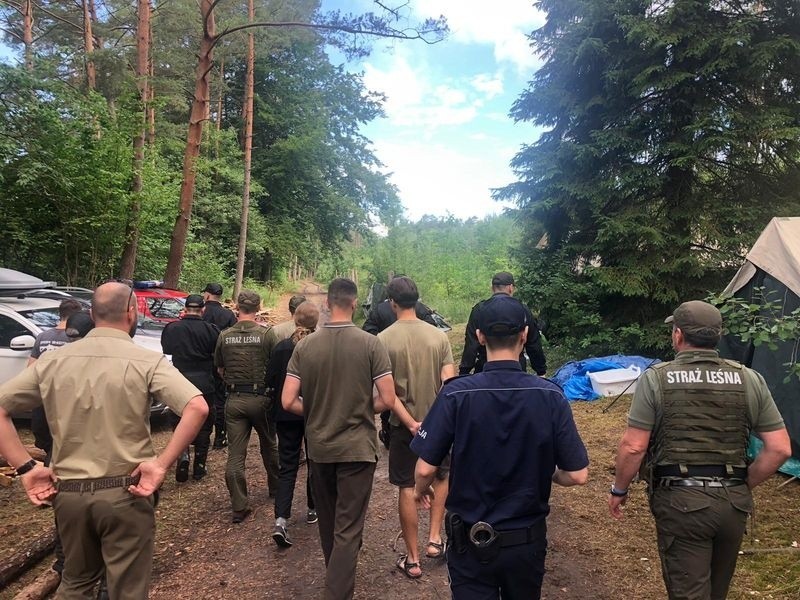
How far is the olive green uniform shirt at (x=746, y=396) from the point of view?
2713 millimetres

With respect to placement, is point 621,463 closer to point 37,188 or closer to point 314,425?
point 314,425

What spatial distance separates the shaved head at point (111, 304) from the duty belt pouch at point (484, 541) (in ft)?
6.48

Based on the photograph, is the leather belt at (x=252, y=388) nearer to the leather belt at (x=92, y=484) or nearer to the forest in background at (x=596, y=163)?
the leather belt at (x=92, y=484)

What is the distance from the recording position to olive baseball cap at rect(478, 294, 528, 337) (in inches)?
92.9

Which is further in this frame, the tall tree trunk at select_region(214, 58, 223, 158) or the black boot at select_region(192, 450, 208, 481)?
the tall tree trunk at select_region(214, 58, 223, 158)

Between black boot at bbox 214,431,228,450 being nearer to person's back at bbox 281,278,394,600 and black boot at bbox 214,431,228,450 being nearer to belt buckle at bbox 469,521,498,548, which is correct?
person's back at bbox 281,278,394,600

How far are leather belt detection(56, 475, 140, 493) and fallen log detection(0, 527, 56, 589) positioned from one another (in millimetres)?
2005

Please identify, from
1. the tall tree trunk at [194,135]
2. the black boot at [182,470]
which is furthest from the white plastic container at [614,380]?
the tall tree trunk at [194,135]

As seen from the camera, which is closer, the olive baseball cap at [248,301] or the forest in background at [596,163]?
the olive baseball cap at [248,301]

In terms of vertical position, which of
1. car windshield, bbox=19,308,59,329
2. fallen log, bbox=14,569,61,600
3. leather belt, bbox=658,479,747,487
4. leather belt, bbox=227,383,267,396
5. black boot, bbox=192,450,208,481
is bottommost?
black boot, bbox=192,450,208,481

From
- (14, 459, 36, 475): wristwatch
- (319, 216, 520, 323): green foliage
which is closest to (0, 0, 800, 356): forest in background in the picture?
(14, 459, 36, 475): wristwatch

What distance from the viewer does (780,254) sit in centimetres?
600

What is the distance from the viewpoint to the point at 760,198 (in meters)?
9.69

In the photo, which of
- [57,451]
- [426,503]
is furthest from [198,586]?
[426,503]
